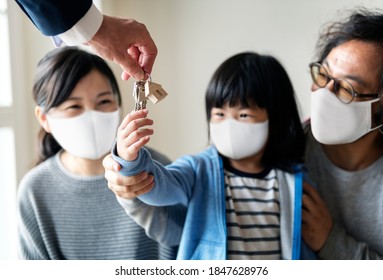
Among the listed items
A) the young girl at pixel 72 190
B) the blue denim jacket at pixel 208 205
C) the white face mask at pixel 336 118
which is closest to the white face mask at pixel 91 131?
the young girl at pixel 72 190

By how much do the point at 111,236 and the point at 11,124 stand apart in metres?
0.25

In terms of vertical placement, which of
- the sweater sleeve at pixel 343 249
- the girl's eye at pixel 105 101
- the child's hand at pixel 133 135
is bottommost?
the sweater sleeve at pixel 343 249

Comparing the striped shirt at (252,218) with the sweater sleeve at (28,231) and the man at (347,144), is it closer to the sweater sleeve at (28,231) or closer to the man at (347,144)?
the man at (347,144)

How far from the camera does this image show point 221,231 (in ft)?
2.03

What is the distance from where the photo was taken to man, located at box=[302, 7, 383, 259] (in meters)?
0.62

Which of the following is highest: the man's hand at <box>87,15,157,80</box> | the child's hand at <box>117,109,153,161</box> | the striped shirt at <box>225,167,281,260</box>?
the man's hand at <box>87,15,157,80</box>

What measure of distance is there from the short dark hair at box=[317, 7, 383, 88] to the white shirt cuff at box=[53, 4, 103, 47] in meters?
0.34

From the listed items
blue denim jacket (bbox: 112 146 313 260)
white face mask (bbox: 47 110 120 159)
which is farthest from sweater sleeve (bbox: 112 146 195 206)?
white face mask (bbox: 47 110 120 159)

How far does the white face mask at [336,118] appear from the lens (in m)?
0.62

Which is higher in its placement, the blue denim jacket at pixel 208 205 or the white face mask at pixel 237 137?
the white face mask at pixel 237 137

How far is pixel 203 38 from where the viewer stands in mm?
636

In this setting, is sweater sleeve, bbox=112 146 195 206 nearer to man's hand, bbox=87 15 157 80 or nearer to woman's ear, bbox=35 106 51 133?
man's hand, bbox=87 15 157 80

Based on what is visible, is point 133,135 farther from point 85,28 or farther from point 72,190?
point 72,190
